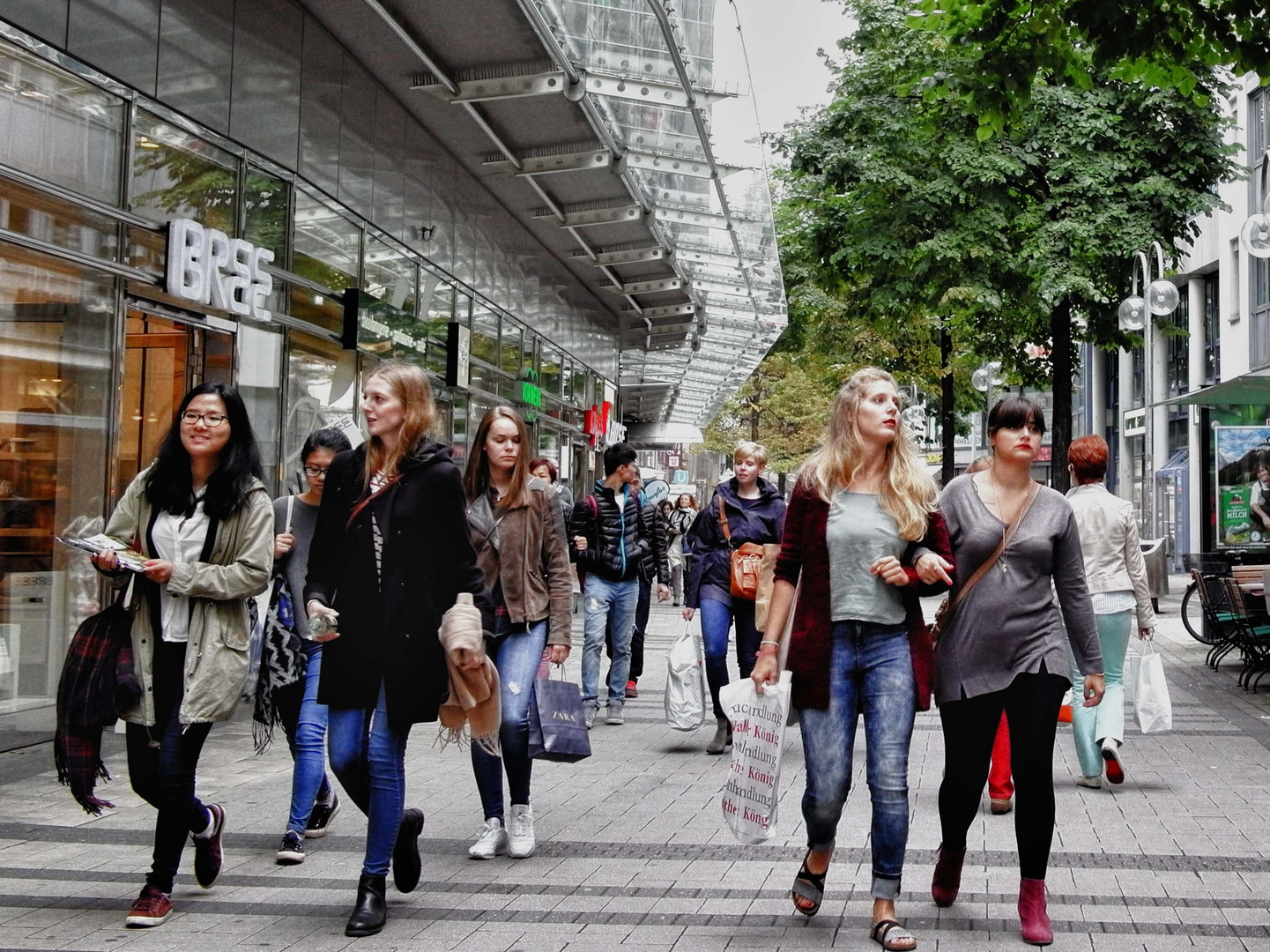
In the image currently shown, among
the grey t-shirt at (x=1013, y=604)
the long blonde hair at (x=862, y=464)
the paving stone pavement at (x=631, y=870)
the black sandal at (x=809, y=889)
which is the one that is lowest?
the paving stone pavement at (x=631, y=870)

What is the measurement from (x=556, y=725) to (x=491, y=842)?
52cm

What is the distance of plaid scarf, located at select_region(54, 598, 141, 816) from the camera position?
16.2 feet

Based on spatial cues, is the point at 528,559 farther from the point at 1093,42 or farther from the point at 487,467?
the point at 1093,42

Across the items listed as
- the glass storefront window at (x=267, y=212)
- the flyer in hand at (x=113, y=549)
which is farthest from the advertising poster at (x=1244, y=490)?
the flyer in hand at (x=113, y=549)

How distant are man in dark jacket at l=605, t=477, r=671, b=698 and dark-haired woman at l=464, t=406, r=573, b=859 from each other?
4358 mm

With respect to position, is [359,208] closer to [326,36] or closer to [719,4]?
[326,36]

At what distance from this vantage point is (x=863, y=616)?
15.9 feet

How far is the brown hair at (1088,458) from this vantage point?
796 cm

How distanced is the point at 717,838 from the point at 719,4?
8025 mm

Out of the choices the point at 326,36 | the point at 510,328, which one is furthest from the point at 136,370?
the point at 510,328

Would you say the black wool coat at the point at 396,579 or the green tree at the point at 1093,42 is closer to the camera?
the black wool coat at the point at 396,579

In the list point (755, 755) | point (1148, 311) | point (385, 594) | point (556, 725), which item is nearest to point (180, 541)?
point (385, 594)

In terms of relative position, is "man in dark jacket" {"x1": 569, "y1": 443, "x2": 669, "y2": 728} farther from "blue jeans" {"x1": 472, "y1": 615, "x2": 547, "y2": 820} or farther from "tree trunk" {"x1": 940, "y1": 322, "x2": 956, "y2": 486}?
"tree trunk" {"x1": 940, "y1": 322, "x2": 956, "y2": 486}

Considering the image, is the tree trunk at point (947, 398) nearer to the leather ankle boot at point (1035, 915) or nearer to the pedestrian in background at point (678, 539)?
the pedestrian in background at point (678, 539)
